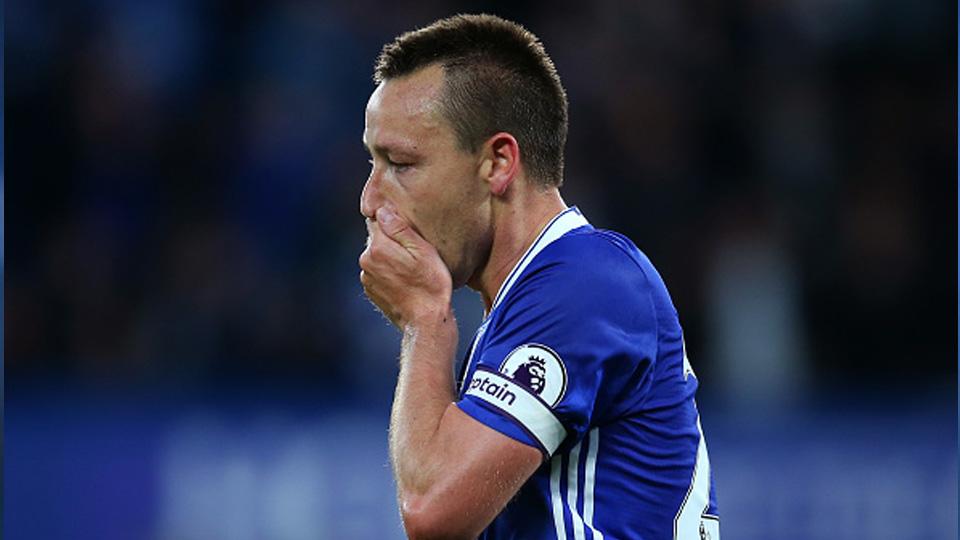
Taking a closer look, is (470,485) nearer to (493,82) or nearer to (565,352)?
(565,352)

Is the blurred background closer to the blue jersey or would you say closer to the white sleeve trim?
the blue jersey

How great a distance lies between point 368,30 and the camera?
1013 centimetres

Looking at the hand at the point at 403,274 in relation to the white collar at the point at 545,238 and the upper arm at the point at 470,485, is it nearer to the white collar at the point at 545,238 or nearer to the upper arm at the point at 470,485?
the white collar at the point at 545,238

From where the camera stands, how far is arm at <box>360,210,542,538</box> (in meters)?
3.15

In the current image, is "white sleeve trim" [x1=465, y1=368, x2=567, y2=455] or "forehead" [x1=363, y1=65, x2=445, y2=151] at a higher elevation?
"forehead" [x1=363, y1=65, x2=445, y2=151]

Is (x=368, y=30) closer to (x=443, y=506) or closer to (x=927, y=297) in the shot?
(x=927, y=297)

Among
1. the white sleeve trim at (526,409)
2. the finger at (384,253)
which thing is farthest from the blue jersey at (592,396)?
the finger at (384,253)

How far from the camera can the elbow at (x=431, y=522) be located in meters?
3.16

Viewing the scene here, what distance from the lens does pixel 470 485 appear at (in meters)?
3.14

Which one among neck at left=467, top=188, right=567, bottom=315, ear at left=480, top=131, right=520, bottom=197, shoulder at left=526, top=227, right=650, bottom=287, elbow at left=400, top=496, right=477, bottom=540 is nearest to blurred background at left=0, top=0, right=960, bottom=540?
neck at left=467, top=188, right=567, bottom=315

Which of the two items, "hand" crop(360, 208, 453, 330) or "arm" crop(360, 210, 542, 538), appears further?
"hand" crop(360, 208, 453, 330)

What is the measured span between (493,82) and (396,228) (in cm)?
43

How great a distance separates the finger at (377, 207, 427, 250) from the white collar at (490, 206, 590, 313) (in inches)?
9.3

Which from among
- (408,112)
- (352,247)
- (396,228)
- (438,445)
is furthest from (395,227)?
→ (352,247)
